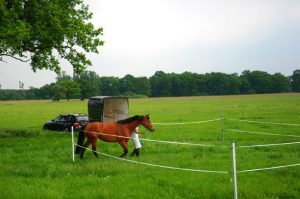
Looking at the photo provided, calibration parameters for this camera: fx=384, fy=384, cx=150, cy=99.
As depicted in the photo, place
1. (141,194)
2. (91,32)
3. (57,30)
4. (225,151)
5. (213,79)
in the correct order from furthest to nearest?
(213,79)
(91,32)
(57,30)
(225,151)
(141,194)

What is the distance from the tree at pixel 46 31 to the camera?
19.3 meters

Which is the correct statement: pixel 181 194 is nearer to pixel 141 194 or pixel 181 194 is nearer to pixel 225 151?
pixel 141 194

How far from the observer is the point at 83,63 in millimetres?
25000

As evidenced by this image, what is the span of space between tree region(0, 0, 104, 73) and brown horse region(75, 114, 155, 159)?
712 cm

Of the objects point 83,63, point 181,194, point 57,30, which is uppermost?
point 57,30

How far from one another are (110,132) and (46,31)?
979 cm

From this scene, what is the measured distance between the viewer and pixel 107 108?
25.9 m

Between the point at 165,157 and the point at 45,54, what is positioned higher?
the point at 45,54

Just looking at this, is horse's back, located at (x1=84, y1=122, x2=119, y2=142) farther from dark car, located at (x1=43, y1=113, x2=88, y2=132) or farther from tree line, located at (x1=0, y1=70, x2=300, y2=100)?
tree line, located at (x1=0, y1=70, x2=300, y2=100)

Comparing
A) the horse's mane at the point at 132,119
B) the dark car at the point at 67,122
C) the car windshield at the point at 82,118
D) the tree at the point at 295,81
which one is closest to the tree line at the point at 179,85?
the tree at the point at 295,81

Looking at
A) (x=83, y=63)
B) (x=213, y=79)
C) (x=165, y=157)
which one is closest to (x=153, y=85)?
(x=213, y=79)

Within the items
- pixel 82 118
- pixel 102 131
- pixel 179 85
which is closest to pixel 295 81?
pixel 179 85

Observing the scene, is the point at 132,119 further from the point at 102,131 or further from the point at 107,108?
the point at 107,108

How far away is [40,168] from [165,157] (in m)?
4.36
